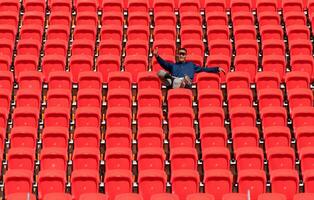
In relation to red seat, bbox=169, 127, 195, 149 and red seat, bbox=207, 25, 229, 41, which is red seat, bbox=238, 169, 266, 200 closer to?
red seat, bbox=169, 127, 195, 149

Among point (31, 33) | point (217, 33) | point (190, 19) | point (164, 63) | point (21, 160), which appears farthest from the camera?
point (190, 19)

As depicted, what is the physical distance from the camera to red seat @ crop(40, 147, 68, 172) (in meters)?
12.4

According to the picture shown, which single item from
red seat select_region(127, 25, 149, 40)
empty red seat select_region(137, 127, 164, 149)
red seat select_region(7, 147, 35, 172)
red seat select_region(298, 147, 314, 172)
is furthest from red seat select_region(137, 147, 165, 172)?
red seat select_region(127, 25, 149, 40)

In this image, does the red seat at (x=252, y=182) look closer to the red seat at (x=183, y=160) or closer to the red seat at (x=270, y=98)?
the red seat at (x=183, y=160)

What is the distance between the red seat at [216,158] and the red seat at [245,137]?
36 centimetres

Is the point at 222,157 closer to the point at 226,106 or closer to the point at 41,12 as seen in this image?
the point at 226,106

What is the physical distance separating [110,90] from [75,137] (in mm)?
1151

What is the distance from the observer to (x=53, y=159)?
1246cm

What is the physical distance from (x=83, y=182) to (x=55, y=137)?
3.25 ft

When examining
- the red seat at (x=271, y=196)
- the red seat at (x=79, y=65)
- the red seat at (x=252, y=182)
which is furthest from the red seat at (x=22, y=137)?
the red seat at (x=271, y=196)

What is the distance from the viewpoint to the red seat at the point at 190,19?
15.5 meters

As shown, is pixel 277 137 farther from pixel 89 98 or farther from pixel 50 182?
pixel 50 182

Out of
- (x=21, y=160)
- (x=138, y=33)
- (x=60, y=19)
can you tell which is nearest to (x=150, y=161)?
(x=21, y=160)

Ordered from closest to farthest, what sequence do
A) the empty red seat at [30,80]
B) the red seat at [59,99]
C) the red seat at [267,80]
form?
the red seat at [59,99] < the empty red seat at [30,80] < the red seat at [267,80]
